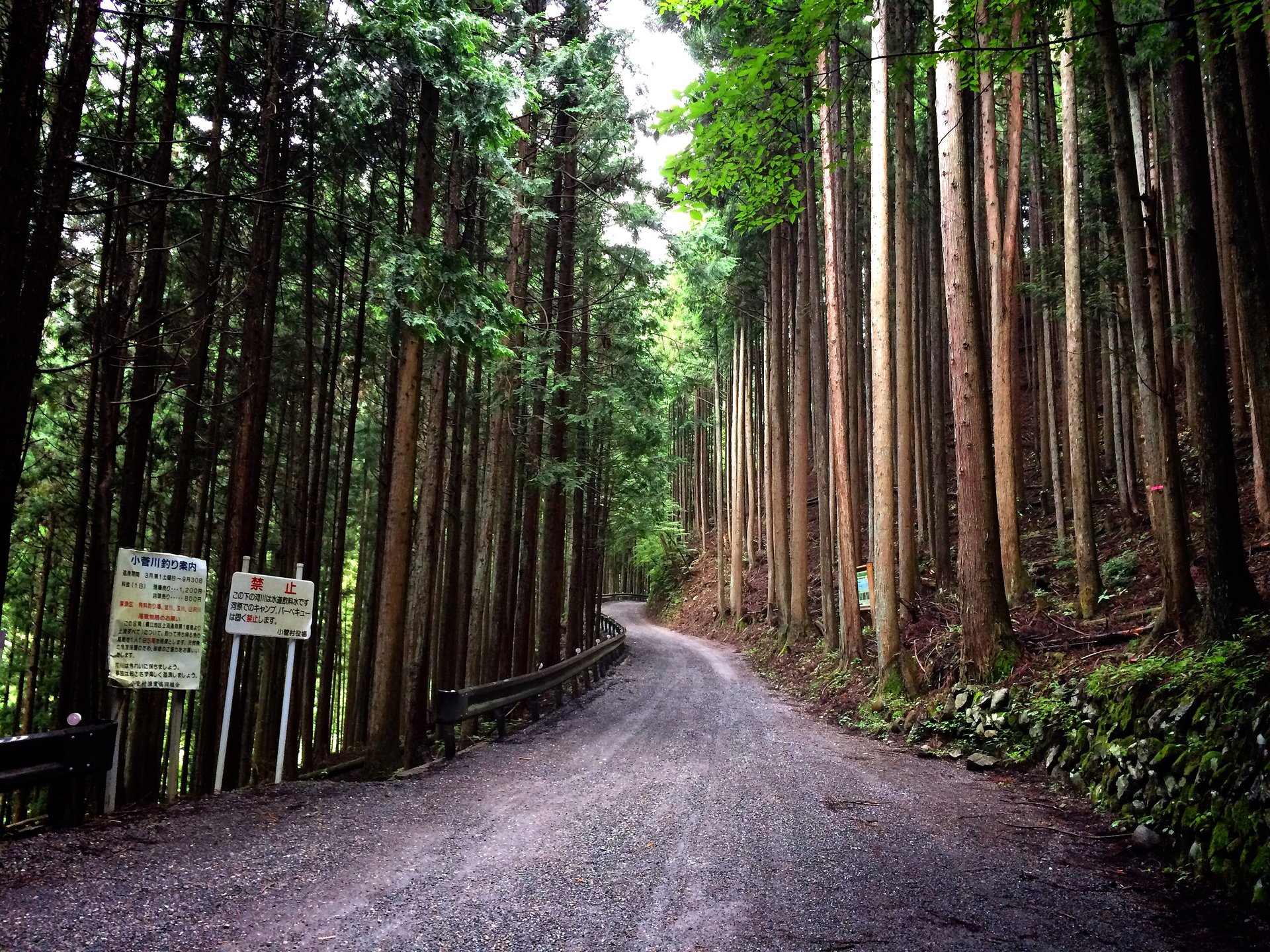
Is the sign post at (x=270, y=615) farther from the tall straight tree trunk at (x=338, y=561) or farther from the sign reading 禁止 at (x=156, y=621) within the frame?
the tall straight tree trunk at (x=338, y=561)

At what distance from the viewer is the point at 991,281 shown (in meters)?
12.0

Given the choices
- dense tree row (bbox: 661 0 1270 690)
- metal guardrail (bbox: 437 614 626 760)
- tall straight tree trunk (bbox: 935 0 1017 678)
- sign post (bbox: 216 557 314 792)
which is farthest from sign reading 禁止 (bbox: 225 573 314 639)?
tall straight tree trunk (bbox: 935 0 1017 678)

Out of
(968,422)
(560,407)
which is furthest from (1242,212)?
(560,407)

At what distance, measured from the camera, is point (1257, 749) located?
3.91 meters

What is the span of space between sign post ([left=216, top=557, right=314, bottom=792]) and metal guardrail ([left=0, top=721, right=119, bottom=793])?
109cm

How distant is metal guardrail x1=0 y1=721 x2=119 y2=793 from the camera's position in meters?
4.80

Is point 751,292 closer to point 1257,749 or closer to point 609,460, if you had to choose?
point 609,460

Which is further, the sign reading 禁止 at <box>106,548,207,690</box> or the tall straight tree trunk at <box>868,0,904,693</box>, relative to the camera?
the tall straight tree trunk at <box>868,0,904,693</box>

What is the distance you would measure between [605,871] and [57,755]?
4165 mm

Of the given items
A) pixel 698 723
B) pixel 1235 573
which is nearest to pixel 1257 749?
pixel 1235 573

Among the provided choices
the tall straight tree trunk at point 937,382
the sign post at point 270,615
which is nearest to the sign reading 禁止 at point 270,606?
the sign post at point 270,615

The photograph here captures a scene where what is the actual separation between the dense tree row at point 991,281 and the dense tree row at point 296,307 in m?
3.02

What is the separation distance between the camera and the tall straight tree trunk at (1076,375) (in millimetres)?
9555

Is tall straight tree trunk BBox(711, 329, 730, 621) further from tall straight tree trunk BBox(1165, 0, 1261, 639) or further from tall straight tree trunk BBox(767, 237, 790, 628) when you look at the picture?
tall straight tree trunk BBox(1165, 0, 1261, 639)
